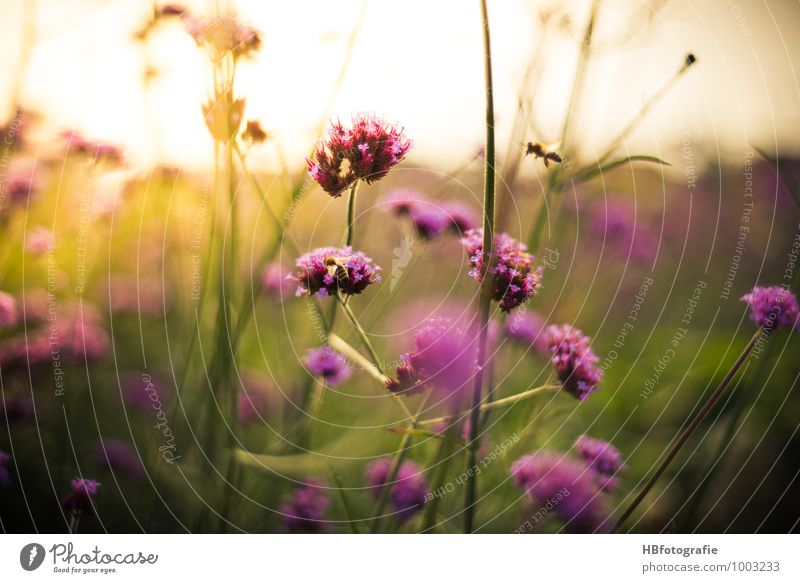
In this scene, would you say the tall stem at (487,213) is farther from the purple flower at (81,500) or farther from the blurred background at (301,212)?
the purple flower at (81,500)

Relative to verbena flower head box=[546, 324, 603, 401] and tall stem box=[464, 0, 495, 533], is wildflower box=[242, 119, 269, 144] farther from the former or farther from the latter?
verbena flower head box=[546, 324, 603, 401]

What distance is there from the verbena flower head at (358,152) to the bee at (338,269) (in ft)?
0.17

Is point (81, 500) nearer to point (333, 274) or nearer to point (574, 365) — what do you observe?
point (333, 274)

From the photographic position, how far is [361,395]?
63 cm

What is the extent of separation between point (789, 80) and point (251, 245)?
0.63m

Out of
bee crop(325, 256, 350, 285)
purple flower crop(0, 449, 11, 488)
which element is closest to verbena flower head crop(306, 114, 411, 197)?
bee crop(325, 256, 350, 285)

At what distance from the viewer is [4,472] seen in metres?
0.56

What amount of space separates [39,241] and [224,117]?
23 centimetres

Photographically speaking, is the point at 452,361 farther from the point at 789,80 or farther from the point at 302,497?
the point at 789,80

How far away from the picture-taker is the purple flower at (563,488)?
1.87ft

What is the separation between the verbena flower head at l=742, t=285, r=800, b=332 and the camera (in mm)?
526

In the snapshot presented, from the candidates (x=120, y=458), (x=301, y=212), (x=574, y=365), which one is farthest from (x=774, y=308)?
(x=120, y=458)
